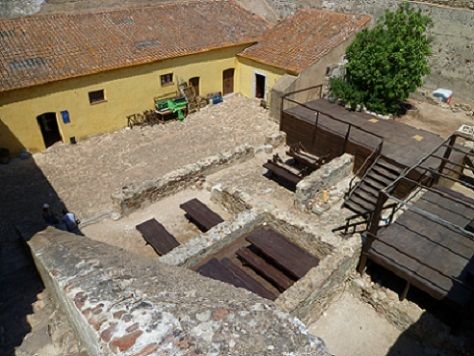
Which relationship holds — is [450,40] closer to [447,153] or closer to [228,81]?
[447,153]

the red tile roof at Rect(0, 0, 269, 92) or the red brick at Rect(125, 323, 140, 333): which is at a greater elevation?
the red brick at Rect(125, 323, 140, 333)

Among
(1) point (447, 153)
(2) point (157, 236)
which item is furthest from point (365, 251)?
(2) point (157, 236)

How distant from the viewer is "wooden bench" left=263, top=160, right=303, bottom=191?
13.2 meters

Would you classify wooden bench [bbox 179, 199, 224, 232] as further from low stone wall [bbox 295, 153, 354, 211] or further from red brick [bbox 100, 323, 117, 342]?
red brick [bbox 100, 323, 117, 342]

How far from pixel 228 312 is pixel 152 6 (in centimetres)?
2173

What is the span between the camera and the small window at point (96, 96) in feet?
57.3

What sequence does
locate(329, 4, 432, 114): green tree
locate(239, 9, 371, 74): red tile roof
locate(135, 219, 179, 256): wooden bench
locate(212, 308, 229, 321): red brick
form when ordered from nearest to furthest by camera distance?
locate(212, 308, 229, 321): red brick
locate(135, 219, 179, 256): wooden bench
locate(329, 4, 432, 114): green tree
locate(239, 9, 371, 74): red tile roof

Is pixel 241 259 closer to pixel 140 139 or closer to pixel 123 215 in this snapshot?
pixel 123 215

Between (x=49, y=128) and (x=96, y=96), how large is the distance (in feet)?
11.0

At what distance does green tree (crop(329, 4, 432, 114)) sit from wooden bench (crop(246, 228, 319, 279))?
9653 millimetres

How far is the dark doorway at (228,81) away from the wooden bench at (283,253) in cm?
1389

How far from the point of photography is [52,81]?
1575 cm

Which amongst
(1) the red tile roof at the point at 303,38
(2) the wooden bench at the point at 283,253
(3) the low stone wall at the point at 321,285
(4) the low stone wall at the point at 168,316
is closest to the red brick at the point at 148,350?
(4) the low stone wall at the point at 168,316

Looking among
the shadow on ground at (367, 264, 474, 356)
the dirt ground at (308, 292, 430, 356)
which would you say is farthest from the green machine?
the shadow on ground at (367, 264, 474, 356)
